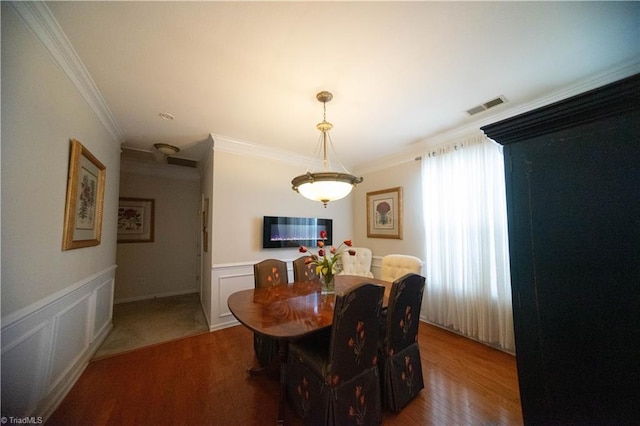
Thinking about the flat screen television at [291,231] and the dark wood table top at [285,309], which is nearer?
the dark wood table top at [285,309]

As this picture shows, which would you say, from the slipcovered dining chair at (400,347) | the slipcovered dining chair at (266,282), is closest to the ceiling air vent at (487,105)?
the slipcovered dining chair at (400,347)

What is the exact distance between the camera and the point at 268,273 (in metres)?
2.42

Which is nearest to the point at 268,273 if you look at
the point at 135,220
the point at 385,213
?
the point at 385,213

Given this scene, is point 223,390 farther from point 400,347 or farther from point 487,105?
point 487,105

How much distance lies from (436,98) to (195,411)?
331cm

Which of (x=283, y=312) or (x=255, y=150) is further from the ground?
(x=255, y=150)

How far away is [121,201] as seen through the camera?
398 cm

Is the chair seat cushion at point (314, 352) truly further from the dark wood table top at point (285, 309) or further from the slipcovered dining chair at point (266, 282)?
the slipcovered dining chair at point (266, 282)

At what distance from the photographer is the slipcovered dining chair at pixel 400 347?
156 centimetres

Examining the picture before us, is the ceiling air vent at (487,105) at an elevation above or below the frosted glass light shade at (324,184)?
above

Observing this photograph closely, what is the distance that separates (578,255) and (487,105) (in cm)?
222

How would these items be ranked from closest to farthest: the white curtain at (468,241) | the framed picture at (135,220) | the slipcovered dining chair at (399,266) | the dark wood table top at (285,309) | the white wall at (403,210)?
1. the dark wood table top at (285,309)
2. the white curtain at (468,241)
3. the slipcovered dining chair at (399,266)
4. the white wall at (403,210)
5. the framed picture at (135,220)

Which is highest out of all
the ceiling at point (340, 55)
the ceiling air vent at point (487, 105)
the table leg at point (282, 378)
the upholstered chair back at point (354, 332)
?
the ceiling at point (340, 55)

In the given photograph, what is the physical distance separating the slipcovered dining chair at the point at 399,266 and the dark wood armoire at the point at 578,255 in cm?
179
